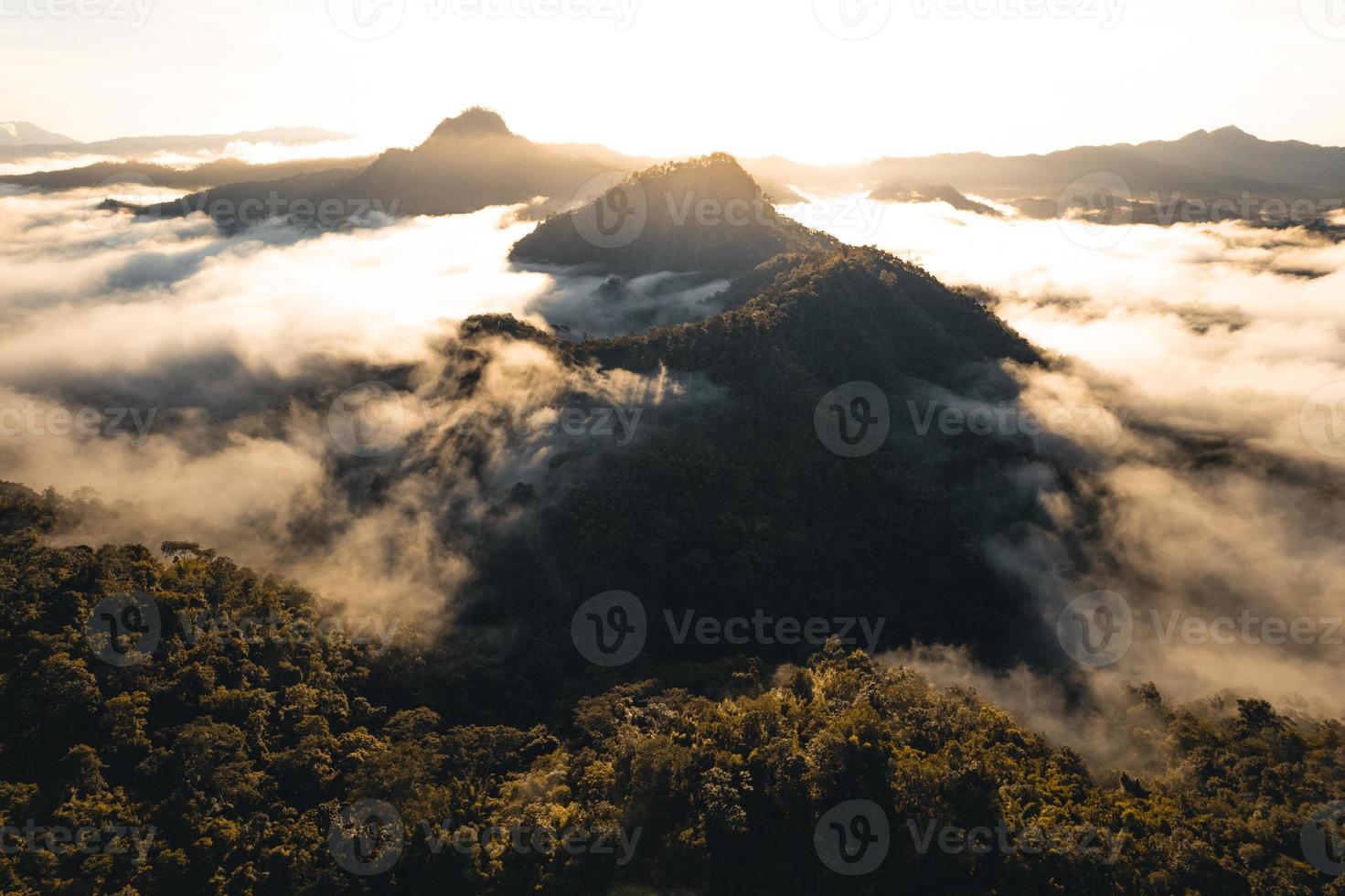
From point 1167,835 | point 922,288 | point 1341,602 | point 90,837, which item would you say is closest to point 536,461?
point 90,837

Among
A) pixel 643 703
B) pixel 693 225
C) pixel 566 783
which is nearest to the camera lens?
pixel 566 783

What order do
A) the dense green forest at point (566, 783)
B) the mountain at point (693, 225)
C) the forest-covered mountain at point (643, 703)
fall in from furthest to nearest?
the mountain at point (693, 225)
the forest-covered mountain at point (643, 703)
the dense green forest at point (566, 783)

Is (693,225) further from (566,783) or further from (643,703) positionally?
(566,783)

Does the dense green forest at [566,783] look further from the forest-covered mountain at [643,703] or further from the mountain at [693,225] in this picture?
the mountain at [693,225]

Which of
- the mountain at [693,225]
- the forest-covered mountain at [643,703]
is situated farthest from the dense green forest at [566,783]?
the mountain at [693,225]

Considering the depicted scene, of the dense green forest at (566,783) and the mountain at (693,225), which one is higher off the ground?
the mountain at (693,225)

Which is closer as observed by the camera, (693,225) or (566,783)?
(566,783)

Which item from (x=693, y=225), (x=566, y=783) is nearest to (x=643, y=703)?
(x=566, y=783)
